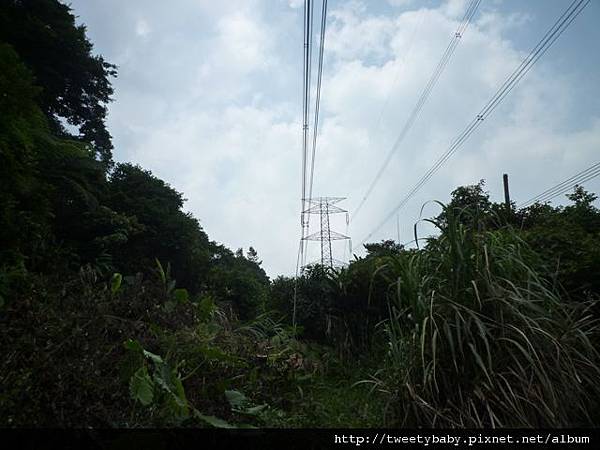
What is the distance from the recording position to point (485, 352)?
192 cm

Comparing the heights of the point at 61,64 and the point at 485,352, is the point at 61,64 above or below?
above

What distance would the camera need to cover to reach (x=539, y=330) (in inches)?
71.7

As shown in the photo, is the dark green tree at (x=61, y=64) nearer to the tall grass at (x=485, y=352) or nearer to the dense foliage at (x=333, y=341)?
the dense foliage at (x=333, y=341)

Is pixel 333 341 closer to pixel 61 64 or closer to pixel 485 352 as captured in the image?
pixel 485 352

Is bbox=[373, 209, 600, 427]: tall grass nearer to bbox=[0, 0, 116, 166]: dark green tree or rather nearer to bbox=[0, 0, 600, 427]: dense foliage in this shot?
bbox=[0, 0, 600, 427]: dense foliage

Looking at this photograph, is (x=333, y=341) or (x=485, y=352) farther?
(x=333, y=341)

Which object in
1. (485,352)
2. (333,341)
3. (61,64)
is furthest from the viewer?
(61,64)

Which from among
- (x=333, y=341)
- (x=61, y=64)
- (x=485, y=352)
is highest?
(x=61, y=64)

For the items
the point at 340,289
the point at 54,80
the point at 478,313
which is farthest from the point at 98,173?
the point at 478,313

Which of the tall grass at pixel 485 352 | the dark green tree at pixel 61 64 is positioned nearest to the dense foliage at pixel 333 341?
the tall grass at pixel 485 352

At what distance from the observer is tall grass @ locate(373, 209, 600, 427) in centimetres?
176

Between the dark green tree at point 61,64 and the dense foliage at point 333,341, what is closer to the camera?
the dense foliage at point 333,341

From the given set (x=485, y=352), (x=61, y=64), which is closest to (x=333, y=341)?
(x=485, y=352)

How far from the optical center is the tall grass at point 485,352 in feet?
5.76
